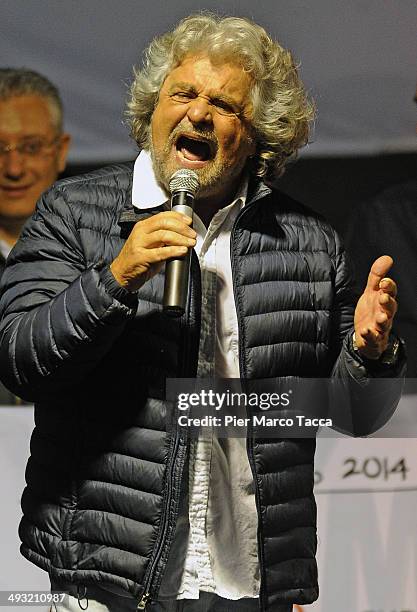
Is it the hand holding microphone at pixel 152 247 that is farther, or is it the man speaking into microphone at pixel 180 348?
the man speaking into microphone at pixel 180 348

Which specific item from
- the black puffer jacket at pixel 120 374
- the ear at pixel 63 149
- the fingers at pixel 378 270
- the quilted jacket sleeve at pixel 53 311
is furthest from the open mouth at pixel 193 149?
the ear at pixel 63 149

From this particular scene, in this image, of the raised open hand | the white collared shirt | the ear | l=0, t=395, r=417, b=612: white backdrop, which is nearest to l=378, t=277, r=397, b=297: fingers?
the raised open hand

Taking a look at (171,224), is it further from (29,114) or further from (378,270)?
(29,114)

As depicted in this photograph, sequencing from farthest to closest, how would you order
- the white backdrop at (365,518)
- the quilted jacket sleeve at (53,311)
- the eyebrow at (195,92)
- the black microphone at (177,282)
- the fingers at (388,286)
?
the white backdrop at (365,518) < the eyebrow at (195,92) < the fingers at (388,286) < the quilted jacket sleeve at (53,311) < the black microphone at (177,282)

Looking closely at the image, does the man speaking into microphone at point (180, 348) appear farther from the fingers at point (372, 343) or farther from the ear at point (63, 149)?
the ear at point (63, 149)

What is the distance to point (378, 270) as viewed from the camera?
158cm

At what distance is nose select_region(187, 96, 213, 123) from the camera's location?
1641 millimetres

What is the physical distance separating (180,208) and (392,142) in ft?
2.61

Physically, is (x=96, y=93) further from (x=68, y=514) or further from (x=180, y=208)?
(x=68, y=514)

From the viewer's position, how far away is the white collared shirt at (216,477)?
1.58 metres

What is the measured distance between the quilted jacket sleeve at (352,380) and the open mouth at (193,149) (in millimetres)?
301

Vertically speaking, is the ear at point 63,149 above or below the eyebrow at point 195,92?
above

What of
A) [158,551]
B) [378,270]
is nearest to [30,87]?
[378,270]

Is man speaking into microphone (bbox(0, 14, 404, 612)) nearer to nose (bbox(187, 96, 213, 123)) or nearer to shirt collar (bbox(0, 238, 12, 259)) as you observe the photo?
nose (bbox(187, 96, 213, 123))
